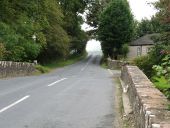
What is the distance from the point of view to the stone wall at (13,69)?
28.8 m

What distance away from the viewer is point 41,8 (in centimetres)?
3750

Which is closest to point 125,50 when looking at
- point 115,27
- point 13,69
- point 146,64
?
point 115,27

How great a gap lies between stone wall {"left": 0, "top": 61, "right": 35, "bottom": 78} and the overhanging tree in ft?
112

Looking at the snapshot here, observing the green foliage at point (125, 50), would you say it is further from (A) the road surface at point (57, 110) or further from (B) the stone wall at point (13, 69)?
(A) the road surface at point (57, 110)

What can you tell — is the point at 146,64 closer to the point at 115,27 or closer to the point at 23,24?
the point at 23,24

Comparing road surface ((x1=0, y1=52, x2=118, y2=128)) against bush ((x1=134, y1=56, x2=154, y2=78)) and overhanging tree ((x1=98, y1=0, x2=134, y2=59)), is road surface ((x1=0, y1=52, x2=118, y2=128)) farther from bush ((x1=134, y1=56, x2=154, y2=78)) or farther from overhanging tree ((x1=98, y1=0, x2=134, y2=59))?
overhanging tree ((x1=98, y1=0, x2=134, y2=59))

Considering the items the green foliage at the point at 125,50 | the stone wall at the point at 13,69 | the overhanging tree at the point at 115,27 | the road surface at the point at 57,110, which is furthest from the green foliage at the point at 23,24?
the green foliage at the point at 125,50

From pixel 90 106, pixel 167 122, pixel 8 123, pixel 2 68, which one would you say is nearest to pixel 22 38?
pixel 2 68

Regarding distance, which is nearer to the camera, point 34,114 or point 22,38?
point 34,114

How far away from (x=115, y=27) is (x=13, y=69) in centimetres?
4006

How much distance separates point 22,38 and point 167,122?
1471 inches

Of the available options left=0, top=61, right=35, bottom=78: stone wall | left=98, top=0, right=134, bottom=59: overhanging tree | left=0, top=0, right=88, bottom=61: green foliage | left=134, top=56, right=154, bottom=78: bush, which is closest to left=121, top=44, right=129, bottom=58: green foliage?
left=98, top=0, right=134, bottom=59: overhanging tree

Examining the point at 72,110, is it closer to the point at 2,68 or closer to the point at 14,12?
the point at 2,68

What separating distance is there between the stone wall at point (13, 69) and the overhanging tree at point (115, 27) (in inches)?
1339
